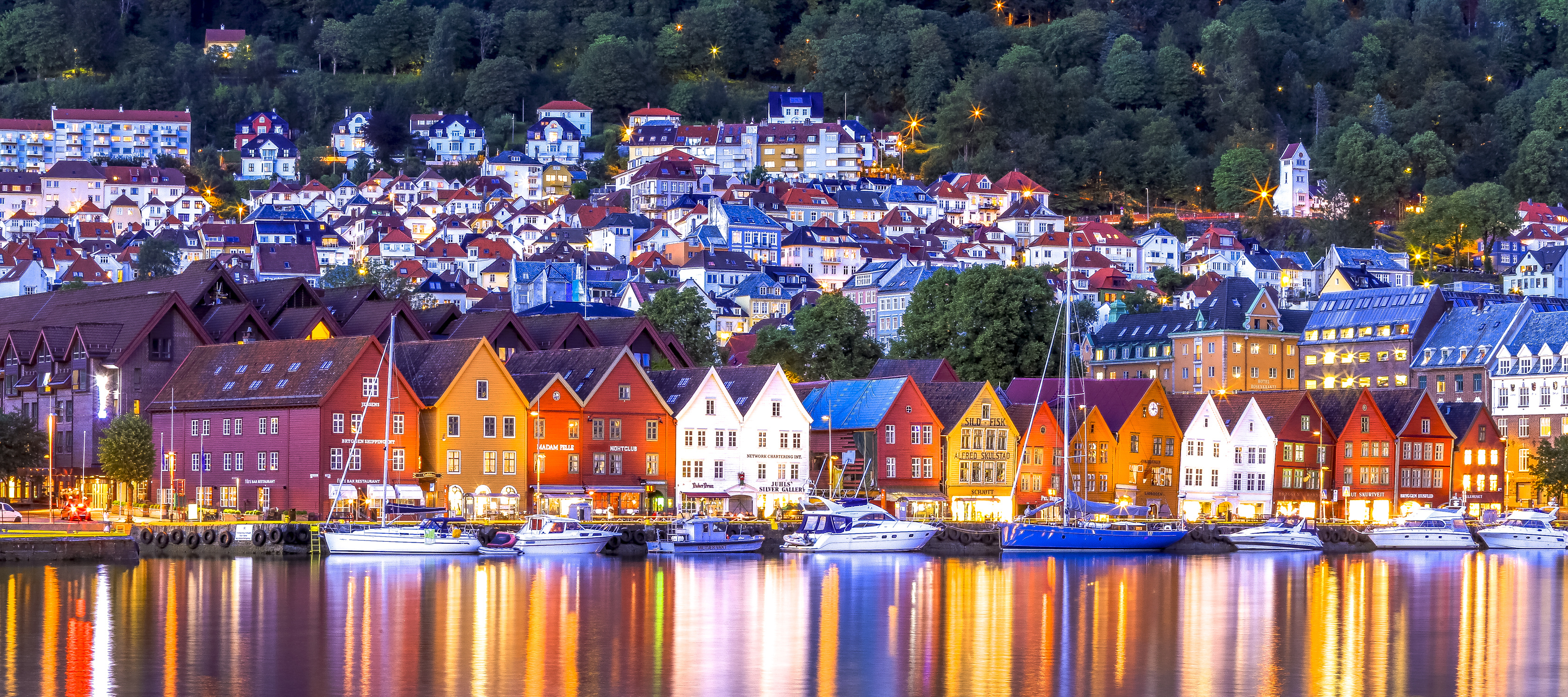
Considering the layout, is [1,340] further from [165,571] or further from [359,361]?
[165,571]

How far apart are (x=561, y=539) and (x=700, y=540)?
4.83 meters

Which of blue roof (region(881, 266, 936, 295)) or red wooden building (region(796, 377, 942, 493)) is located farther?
blue roof (region(881, 266, 936, 295))

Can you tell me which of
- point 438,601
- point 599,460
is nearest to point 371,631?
point 438,601

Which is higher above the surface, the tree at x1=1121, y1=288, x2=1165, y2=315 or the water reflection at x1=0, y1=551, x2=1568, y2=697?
the tree at x1=1121, y1=288, x2=1165, y2=315

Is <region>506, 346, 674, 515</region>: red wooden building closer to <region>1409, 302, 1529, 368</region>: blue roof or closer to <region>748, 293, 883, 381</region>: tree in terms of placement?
<region>748, 293, 883, 381</region>: tree

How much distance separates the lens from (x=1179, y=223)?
196m

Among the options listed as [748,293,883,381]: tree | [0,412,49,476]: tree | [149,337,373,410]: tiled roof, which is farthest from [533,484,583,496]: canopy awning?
[748,293,883,381]: tree

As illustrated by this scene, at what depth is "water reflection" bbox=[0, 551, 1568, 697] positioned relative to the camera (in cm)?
3600

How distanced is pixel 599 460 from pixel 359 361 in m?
10.7

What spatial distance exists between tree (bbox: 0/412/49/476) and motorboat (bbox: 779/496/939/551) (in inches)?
1049

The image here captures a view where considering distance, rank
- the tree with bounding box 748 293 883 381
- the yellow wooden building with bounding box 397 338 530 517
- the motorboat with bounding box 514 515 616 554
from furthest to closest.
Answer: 1. the tree with bounding box 748 293 883 381
2. the yellow wooden building with bounding box 397 338 530 517
3. the motorboat with bounding box 514 515 616 554

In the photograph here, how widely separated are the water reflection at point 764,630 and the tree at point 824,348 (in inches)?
1702

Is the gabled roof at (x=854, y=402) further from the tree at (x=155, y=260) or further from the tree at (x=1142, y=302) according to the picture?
the tree at (x=155, y=260)

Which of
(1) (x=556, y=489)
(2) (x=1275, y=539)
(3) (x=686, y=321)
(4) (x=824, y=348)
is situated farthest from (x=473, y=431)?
(3) (x=686, y=321)
